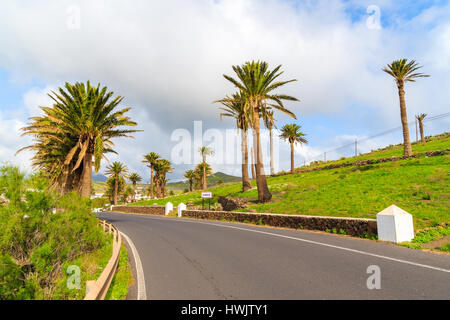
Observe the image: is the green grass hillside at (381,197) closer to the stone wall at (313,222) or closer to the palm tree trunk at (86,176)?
the stone wall at (313,222)

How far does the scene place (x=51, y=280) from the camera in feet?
17.7

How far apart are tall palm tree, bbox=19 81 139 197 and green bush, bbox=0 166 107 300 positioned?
36.7 feet

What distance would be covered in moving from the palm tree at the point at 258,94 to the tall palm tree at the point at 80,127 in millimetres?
10923

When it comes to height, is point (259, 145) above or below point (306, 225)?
above

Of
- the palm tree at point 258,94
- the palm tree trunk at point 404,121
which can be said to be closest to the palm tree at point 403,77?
the palm tree trunk at point 404,121

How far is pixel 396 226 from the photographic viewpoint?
29.4ft

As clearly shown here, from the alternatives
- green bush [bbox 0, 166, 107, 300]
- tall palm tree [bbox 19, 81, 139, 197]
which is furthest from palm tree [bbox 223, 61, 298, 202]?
green bush [bbox 0, 166, 107, 300]

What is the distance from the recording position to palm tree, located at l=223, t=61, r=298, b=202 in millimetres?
23750

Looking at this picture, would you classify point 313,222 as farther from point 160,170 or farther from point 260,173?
point 160,170
